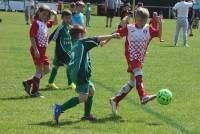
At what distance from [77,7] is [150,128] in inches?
240

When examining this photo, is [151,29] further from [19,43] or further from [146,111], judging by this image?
[19,43]

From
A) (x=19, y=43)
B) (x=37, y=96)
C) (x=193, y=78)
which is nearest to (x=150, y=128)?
(x=37, y=96)

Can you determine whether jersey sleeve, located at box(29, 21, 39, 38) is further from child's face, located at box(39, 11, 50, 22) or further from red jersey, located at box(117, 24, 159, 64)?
red jersey, located at box(117, 24, 159, 64)

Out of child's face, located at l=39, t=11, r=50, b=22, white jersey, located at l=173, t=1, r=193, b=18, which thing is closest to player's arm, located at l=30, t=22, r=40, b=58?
child's face, located at l=39, t=11, r=50, b=22

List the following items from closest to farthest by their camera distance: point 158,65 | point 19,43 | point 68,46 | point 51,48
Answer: point 68,46, point 158,65, point 51,48, point 19,43

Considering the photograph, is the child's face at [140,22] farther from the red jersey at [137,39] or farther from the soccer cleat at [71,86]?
the soccer cleat at [71,86]

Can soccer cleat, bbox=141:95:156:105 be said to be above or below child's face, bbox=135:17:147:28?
below

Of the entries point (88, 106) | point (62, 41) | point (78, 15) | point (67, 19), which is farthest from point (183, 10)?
point (88, 106)

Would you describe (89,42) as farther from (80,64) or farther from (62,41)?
(62,41)

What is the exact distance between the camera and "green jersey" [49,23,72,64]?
12.0 m

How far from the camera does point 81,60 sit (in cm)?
838

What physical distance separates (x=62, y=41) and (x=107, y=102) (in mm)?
2206

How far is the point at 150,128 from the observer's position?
330 inches

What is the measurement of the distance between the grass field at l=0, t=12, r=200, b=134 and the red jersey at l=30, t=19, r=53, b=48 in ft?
3.52
